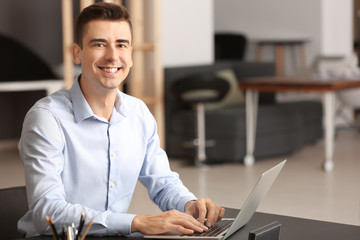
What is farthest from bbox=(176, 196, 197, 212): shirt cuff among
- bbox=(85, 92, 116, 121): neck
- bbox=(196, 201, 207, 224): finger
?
bbox=(85, 92, 116, 121): neck

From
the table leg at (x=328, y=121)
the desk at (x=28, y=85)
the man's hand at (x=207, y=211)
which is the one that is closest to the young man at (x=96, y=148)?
the man's hand at (x=207, y=211)

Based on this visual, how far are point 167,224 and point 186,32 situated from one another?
5.91 m

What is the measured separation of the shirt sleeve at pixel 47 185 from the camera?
5.54 ft

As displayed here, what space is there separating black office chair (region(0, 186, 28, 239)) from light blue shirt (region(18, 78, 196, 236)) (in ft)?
0.55

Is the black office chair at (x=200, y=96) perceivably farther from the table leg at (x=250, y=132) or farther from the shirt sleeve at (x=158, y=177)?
the shirt sleeve at (x=158, y=177)

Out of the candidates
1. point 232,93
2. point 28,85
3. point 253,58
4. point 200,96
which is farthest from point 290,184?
point 253,58

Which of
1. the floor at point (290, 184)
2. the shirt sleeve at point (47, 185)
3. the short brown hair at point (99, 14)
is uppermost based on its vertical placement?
the short brown hair at point (99, 14)

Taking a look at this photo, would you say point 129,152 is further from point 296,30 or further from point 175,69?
point 296,30

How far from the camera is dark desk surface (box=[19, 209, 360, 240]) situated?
1.62m

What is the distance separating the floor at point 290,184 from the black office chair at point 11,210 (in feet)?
8.33

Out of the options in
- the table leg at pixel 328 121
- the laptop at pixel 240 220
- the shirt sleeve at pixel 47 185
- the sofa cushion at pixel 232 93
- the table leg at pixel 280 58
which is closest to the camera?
the laptop at pixel 240 220

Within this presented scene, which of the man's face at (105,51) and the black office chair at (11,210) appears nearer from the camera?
the man's face at (105,51)

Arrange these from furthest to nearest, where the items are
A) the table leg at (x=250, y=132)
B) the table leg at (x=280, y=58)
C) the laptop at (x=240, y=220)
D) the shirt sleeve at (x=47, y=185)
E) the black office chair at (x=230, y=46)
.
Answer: the black office chair at (x=230, y=46) < the table leg at (x=280, y=58) < the table leg at (x=250, y=132) < the shirt sleeve at (x=47, y=185) < the laptop at (x=240, y=220)

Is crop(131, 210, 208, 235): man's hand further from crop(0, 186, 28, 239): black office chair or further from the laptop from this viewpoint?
crop(0, 186, 28, 239): black office chair
